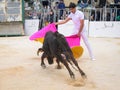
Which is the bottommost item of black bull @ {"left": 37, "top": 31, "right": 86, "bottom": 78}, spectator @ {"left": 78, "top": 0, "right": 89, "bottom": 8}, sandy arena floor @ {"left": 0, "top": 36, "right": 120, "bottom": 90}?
sandy arena floor @ {"left": 0, "top": 36, "right": 120, "bottom": 90}

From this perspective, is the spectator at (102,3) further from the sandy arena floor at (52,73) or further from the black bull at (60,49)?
the black bull at (60,49)

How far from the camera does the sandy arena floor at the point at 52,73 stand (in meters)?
6.24

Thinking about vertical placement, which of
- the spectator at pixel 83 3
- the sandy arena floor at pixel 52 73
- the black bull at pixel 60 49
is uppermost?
the spectator at pixel 83 3

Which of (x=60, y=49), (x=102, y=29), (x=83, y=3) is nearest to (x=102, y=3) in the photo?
(x=83, y=3)

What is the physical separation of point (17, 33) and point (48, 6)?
2.33m

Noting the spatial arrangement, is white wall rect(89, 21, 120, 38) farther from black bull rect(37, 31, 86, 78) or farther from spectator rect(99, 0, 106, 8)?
black bull rect(37, 31, 86, 78)

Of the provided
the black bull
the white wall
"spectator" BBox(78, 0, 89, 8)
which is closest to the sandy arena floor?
the black bull

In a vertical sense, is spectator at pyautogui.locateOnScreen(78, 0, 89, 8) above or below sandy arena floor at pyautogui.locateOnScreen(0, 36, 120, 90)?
above

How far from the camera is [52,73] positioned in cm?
729

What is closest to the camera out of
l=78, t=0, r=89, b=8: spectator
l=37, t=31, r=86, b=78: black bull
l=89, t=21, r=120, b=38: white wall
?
l=37, t=31, r=86, b=78: black bull

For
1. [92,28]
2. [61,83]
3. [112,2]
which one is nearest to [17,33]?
[92,28]

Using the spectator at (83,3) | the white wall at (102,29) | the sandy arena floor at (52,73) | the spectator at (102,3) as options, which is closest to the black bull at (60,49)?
the sandy arena floor at (52,73)

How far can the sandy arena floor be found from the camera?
624 centimetres

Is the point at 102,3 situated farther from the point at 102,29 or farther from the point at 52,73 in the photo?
the point at 52,73
